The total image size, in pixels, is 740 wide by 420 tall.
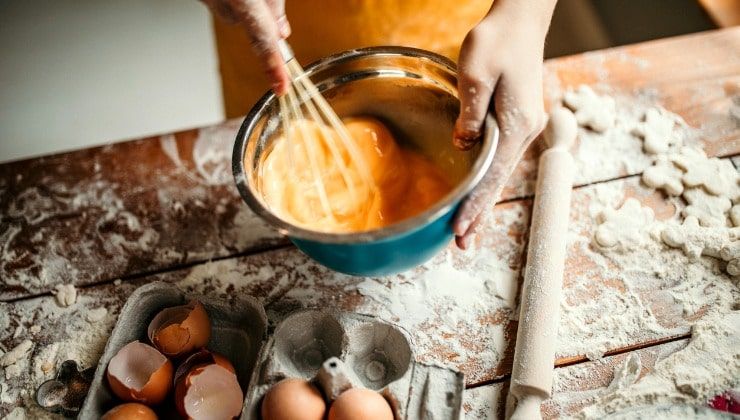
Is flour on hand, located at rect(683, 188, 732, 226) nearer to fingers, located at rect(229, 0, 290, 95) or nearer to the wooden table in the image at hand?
the wooden table

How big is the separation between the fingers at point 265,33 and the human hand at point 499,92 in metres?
0.26

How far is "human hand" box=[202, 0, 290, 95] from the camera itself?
753 mm

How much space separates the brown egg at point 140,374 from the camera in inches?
34.3

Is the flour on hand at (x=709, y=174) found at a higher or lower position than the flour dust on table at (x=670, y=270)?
higher

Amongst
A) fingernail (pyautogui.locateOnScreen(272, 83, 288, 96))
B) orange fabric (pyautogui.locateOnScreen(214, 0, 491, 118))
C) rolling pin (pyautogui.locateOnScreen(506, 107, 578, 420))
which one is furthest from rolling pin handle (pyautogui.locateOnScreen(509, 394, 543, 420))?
orange fabric (pyautogui.locateOnScreen(214, 0, 491, 118))

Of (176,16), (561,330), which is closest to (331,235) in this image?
(561,330)

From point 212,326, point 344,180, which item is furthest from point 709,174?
point 212,326

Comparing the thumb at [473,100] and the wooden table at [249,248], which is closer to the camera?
the thumb at [473,100]

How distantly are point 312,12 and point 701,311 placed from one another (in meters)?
0.90

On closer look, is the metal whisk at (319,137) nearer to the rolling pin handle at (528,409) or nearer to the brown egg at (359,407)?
the brown egg at (359,407)

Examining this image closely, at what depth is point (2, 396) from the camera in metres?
0.96

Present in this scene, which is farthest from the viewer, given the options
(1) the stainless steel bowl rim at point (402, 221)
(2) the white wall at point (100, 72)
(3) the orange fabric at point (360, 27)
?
(2) the white wall at point (100, 72)

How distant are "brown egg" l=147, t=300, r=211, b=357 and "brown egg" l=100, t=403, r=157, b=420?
90 mm

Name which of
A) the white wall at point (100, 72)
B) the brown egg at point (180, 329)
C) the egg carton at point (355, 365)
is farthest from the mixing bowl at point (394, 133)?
the white wall at point (100, 72)
